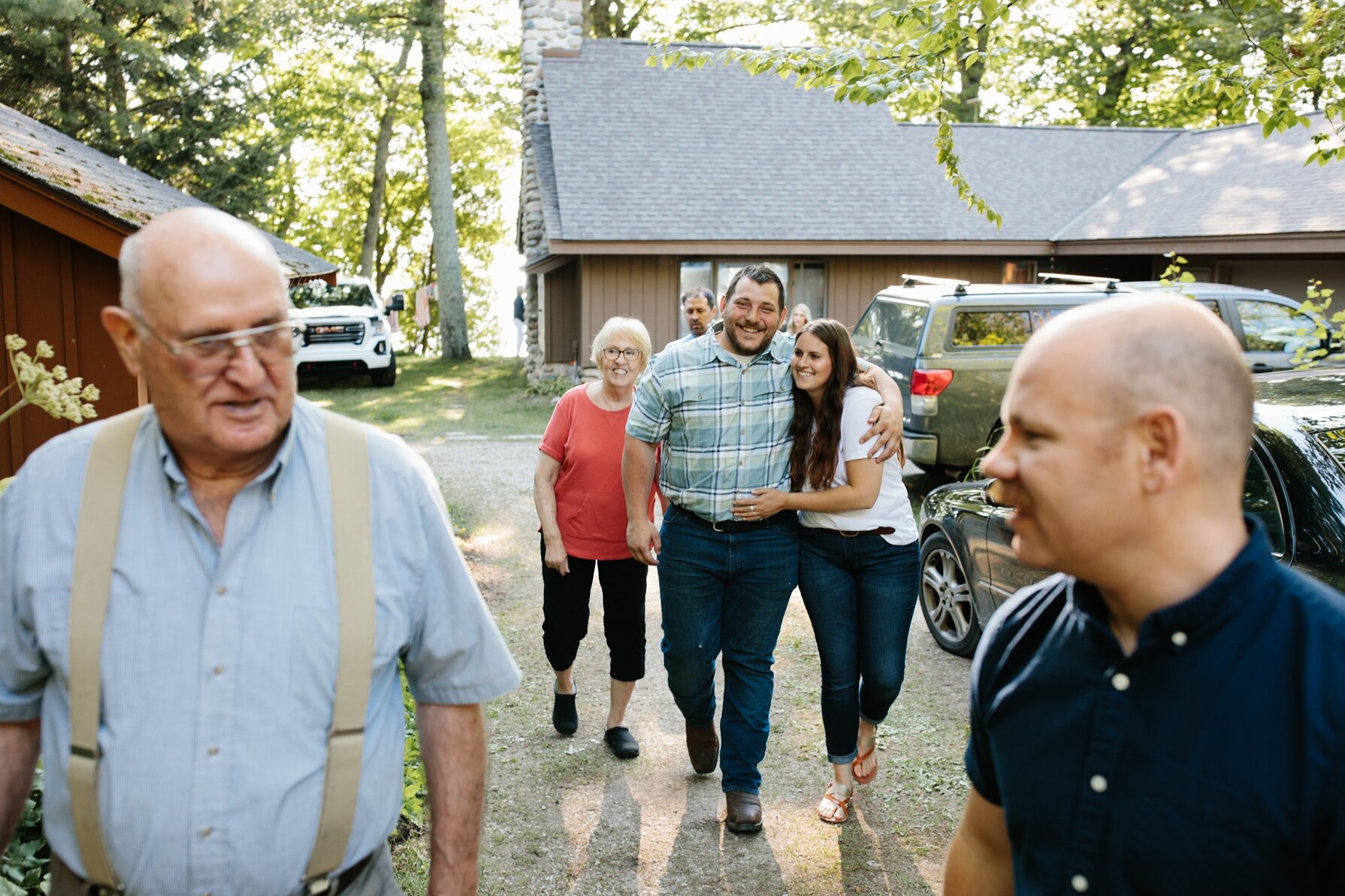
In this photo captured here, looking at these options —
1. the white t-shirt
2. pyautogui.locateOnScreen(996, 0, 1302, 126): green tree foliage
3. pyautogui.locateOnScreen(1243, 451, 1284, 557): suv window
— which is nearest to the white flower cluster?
the white t-shirt

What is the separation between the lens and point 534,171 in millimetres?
22172

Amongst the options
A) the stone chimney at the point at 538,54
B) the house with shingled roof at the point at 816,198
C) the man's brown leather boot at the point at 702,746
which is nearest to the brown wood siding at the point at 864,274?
the house with shingled roof at the point at 816,198

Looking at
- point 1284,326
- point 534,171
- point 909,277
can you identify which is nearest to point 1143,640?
point 909,277

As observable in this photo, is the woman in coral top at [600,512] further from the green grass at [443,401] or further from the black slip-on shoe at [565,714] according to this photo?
the green grass at [443,401]

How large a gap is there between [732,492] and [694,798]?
145 cm

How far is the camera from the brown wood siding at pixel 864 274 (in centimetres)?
2070

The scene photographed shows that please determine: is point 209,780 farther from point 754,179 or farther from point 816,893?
point 754,179

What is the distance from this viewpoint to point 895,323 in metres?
12.3

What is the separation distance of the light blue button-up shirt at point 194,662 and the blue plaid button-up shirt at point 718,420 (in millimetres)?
2578

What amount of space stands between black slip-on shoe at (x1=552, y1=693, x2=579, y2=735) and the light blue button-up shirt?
3813mm

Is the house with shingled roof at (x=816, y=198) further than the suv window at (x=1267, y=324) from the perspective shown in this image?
Yes

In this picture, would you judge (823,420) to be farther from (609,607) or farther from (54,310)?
(54,310)

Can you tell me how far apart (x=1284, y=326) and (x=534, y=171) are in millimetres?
13640

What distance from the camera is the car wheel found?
22.7 ft
